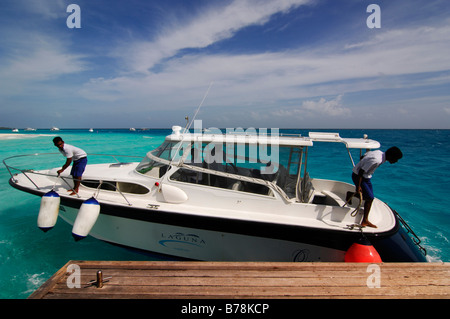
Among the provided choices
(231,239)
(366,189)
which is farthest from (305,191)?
(231,239)

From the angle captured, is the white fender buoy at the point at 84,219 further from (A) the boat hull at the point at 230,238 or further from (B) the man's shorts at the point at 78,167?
(B) the man's shorts at the point at 78,167

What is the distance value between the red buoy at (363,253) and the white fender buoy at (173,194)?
263 cm

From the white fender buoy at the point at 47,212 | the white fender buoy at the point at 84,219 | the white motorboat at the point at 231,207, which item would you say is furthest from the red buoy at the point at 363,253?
the white fender buoy at the point at 47,212

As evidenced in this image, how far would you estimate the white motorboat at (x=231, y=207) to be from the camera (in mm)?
3381

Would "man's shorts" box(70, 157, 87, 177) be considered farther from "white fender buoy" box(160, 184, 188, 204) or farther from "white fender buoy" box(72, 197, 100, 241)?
"white fender buoy" box(160, 184, 188, 204)

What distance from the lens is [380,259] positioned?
9.85 feet

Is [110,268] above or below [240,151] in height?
below

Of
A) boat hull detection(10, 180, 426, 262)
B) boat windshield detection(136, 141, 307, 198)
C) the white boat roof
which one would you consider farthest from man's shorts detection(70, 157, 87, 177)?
the white boat roof

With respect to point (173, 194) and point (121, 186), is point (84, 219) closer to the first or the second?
point (121, 186)

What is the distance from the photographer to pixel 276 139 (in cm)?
394
